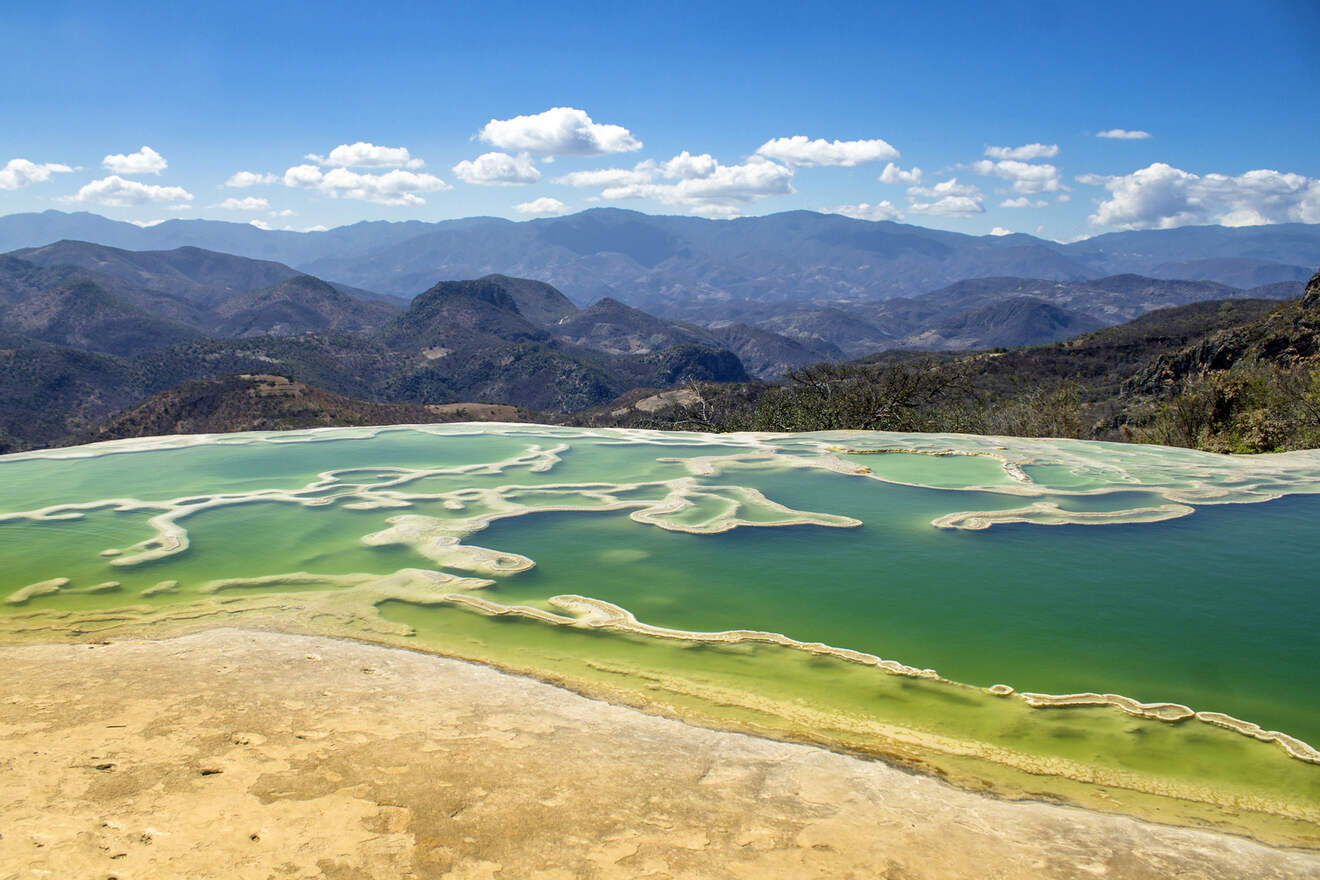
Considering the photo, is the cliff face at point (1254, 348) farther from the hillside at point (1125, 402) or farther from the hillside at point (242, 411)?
the hillside at point (242, 411)

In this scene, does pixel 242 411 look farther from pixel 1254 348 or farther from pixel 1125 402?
pixel 1254 348

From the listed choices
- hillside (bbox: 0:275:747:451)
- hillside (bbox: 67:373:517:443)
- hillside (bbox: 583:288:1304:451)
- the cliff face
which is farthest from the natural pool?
hillside (bbox: 0:275:747:451)

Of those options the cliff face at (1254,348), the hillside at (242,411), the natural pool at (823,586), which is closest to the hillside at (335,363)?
the hillside at (242,411)

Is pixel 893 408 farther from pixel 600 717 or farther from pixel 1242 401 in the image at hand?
pixel 600 717

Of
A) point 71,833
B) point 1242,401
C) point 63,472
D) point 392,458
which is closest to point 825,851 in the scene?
point 71,833

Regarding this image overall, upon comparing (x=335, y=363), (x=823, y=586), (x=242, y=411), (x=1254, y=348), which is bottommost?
(x=242, y=411)

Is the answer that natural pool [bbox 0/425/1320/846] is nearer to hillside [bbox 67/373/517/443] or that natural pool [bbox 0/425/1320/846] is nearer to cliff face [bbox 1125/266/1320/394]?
cliff face [bbox 1125/266/1320/394]

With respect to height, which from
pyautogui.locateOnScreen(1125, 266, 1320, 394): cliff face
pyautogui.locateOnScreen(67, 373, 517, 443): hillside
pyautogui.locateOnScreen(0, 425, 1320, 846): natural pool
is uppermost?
pyautogui.locateOnScreen(1125, 266, 1320, 394): cliff face

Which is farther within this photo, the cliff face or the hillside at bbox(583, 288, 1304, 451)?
the cliff face

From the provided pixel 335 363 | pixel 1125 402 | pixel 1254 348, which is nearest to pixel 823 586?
pixel 1125 402
